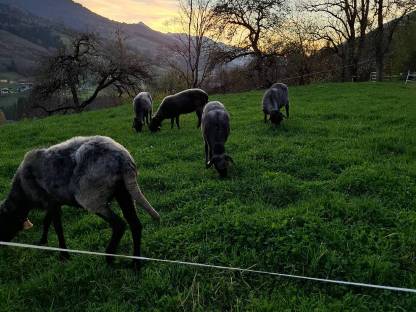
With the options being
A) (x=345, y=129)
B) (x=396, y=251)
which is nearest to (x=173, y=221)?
(x=396, y=251)

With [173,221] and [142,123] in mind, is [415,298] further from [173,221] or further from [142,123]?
[142,123]

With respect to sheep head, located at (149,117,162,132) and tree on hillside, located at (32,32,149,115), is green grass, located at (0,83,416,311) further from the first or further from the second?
tree on hillside, located at (32,32,149,115)

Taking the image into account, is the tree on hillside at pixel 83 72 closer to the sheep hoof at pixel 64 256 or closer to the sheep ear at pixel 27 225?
the sheep ear at pixel 27 225

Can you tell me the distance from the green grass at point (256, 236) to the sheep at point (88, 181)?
0.55m

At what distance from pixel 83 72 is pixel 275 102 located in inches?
864

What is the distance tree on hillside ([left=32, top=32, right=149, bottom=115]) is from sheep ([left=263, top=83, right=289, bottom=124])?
20043mm

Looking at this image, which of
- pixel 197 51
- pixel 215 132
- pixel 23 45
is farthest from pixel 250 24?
pixel 23 45

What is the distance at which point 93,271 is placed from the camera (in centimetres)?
492

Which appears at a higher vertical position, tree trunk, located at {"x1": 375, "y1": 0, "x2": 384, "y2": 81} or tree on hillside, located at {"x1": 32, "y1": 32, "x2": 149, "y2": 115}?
tree trunk, located at {"x1": 375, "y1": 0, "x2": 384, "y2": 81}

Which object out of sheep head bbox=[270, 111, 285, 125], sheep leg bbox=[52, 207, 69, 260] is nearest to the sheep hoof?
sheep leg bbox=[52, 207, 69, 260]

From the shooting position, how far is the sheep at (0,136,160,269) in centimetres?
476

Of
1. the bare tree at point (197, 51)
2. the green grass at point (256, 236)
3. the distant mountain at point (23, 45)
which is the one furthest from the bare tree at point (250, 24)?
the distant mountain at point (23, 45)

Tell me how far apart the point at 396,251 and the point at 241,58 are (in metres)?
31.5

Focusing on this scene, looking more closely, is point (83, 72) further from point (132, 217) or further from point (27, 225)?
point (132, 217)
